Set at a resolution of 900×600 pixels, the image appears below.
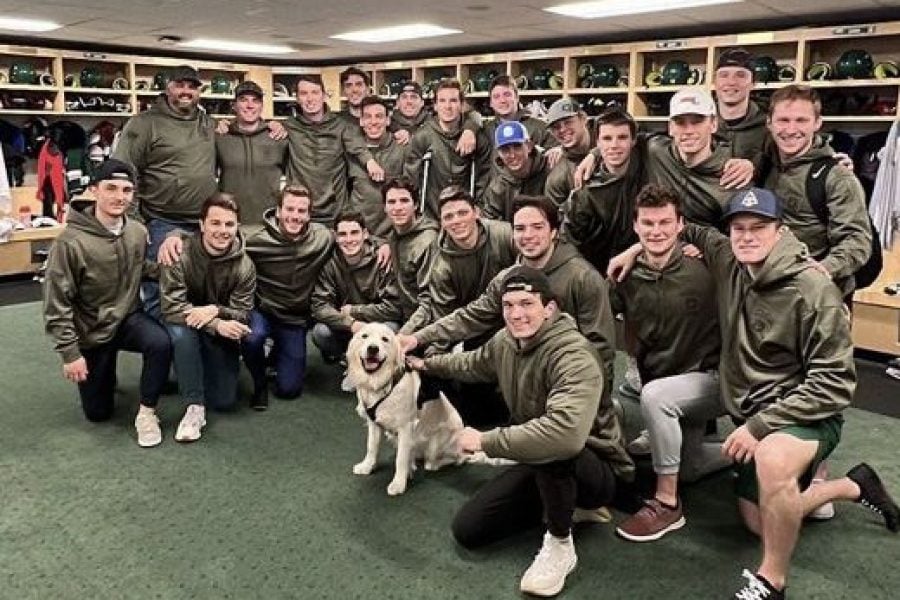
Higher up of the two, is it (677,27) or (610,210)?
(677,27)

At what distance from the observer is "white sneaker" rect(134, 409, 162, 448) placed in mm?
3834

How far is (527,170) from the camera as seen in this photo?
170 inches

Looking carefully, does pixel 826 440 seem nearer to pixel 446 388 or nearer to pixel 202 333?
pixel 446 388

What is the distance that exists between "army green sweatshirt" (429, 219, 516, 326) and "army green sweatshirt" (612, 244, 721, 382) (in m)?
0.78

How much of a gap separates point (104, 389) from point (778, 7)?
5.57 m

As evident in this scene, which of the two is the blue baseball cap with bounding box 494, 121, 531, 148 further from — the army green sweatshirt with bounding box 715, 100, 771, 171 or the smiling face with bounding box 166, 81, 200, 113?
the smiling face with bounding box 166, 81, 200, 113

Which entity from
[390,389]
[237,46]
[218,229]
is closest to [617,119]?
[390,389]

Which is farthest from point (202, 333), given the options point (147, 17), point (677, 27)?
point (677, 27)

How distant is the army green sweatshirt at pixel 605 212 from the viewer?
11.9ft

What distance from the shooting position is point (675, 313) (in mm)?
3152

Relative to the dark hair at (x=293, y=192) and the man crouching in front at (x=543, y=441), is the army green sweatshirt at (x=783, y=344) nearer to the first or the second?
the man crouching in front at (x=543, y=441)

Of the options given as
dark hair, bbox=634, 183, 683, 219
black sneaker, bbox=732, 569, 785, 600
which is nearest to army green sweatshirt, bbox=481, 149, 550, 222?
dark hair, bbox=634, 183, 683, 219

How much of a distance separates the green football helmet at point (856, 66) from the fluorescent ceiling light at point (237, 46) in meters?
6.24

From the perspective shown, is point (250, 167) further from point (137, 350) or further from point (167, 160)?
point (137, 350)
